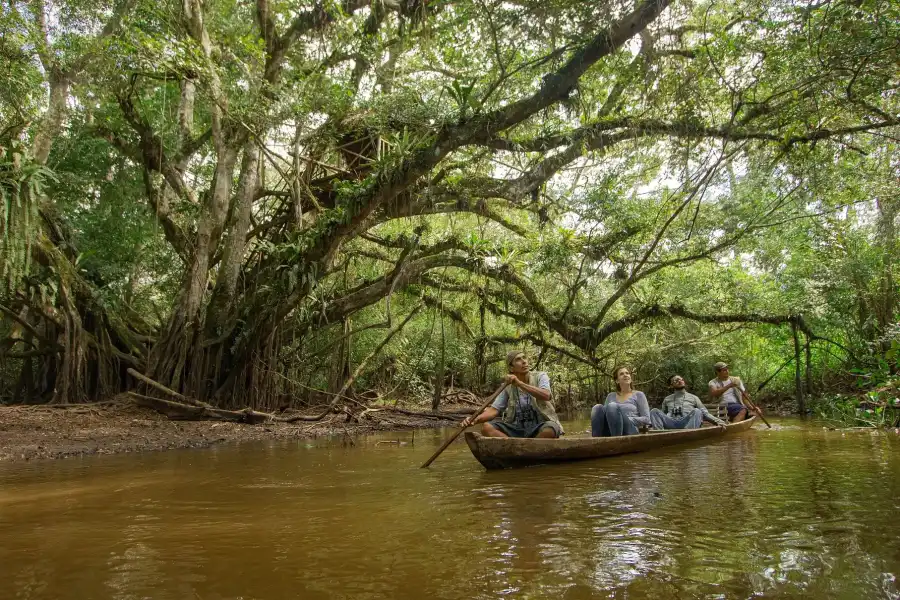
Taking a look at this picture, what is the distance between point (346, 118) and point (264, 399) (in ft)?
15.5

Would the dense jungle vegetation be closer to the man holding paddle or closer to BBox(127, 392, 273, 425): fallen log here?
BBox(127, 392, 273, 425): fallen log

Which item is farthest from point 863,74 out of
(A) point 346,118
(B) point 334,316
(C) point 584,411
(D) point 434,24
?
(C) point 584,411

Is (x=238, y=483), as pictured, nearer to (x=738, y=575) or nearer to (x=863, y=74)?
(x=738, y=575)

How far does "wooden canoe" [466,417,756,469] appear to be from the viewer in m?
4.70

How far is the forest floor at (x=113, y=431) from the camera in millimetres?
6277

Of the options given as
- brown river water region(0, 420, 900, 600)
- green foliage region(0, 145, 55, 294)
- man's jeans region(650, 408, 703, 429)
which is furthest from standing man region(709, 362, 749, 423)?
green foliage region(0, 145, 55, 294)

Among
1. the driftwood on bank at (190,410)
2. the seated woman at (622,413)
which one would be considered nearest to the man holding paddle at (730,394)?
the seated woman at (622,413)

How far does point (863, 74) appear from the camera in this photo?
5801 millimetres

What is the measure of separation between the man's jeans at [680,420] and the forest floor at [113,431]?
166 inches

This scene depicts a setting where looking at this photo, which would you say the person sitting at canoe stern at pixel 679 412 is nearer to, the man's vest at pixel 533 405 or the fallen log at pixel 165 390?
the man's vest at pixel 533 405

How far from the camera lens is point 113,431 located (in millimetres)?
7090

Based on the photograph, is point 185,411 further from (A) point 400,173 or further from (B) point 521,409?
(B) point 521,409

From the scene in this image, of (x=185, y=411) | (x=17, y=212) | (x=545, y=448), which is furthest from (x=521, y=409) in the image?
(x=17, y=212)

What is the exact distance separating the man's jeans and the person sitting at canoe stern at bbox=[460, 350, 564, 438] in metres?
2.22
